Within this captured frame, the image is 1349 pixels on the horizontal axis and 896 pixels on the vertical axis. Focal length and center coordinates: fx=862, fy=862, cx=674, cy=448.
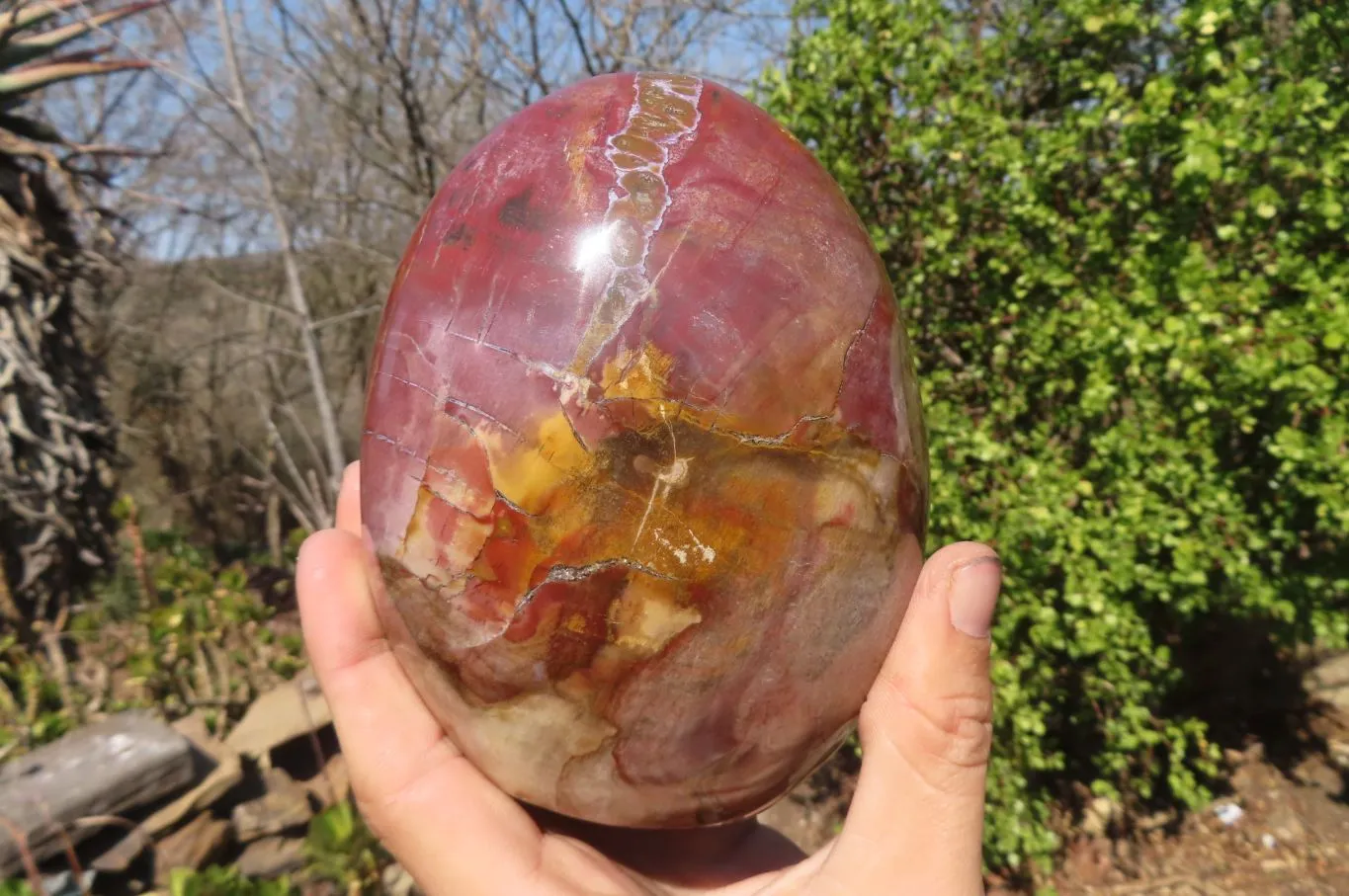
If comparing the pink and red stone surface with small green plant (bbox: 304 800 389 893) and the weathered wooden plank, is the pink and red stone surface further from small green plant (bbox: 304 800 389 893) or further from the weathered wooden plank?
the weathered wooden plank

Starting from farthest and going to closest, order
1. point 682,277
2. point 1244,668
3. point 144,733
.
→ point 1244,668 < point 144,733 < point 682,277

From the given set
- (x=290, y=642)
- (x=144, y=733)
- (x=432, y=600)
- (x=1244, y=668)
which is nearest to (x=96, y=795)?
(x=144, y=733)

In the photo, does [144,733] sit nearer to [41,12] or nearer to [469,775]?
[469,775]

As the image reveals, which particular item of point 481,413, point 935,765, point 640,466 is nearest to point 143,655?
point 481,413

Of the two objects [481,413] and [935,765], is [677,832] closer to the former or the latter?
[935,765]

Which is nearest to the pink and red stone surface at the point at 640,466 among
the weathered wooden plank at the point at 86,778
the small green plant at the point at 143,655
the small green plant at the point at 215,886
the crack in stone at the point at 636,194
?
the crack in stone at the point at 636,194

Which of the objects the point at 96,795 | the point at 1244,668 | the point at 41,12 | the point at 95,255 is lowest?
the point at 1244,668
